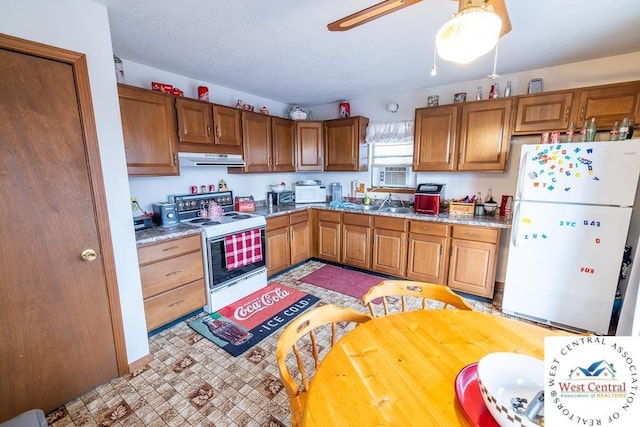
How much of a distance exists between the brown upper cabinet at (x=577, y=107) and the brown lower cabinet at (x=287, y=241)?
267cm

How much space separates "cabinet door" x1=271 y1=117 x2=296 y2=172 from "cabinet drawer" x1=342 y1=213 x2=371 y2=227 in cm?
108

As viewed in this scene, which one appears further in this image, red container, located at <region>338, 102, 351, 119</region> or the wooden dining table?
red container, located at <region>338, 102, 351, 119</region>

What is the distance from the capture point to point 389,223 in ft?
10.6

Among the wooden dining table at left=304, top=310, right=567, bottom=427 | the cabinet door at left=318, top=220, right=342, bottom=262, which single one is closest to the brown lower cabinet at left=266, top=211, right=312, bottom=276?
the cabinet door at left=318, top=220, right=342, bottom=262

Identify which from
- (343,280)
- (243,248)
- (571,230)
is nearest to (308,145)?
(243,248)

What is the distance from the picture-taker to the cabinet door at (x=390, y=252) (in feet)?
10.4

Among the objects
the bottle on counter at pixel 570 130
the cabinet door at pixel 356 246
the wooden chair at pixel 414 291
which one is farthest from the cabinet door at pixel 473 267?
the wooden chair at pixel 414 291

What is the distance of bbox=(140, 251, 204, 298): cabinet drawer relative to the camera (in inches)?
84.4

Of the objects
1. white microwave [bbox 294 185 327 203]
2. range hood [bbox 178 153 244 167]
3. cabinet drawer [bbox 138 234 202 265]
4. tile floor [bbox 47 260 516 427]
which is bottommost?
tile floor [bbox 47 260 516 427]

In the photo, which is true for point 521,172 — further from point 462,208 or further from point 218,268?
point 218,268

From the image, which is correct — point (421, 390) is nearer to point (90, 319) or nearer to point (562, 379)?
point (562, 379)

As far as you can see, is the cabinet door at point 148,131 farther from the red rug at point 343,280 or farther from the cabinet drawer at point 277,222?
the red rug at point 343,280

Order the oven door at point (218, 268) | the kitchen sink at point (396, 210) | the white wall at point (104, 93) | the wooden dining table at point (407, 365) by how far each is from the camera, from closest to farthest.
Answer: the wooden dining table at point (407, 365) → the white wall at point (104, 93) → the oven door at point (218, 268) → the kitchen sink at point (396, 210)

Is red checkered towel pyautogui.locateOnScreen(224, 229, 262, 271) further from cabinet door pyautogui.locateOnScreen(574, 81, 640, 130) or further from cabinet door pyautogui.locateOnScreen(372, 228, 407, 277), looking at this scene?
cabinet door pyautogui.locateOnScreen(574, 81, 640, 130)
